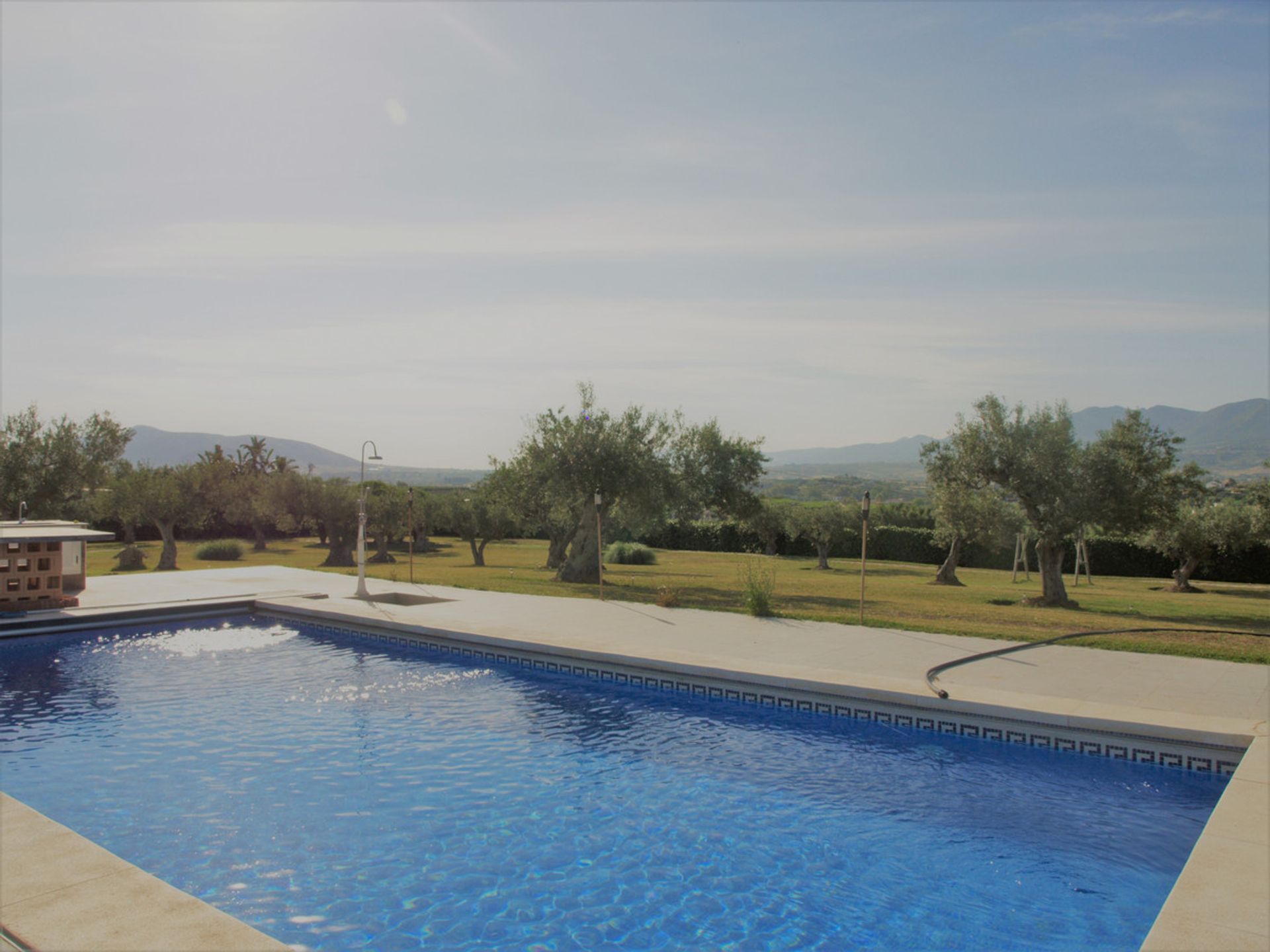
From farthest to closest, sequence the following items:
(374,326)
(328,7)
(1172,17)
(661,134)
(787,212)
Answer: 1. (374,326)
2. (787,212)
3. (661,134)
4. (1172,17)
5. (328,7)

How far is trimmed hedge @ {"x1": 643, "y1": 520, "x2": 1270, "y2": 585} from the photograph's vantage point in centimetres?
2844

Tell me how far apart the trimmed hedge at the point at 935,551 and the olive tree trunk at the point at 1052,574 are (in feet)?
30.1

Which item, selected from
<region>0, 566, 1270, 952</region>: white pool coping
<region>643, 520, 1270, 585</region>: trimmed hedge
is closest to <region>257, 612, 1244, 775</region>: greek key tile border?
<region>0, 566, 1270, 952</region>: white pool coping

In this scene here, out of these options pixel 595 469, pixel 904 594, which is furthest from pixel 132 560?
pixel 904 594

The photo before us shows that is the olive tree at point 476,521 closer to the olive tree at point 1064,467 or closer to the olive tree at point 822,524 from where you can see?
the olive tree at point 822,524

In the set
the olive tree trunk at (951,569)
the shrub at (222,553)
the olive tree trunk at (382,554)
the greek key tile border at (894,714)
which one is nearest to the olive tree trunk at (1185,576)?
the olive tree trunk at (951,569)

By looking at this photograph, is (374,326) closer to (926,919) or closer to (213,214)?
(213,214)

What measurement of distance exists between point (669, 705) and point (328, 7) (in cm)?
941

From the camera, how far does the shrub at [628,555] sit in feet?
95.3

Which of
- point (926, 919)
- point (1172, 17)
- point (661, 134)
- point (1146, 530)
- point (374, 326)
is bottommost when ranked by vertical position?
point (926, 919)

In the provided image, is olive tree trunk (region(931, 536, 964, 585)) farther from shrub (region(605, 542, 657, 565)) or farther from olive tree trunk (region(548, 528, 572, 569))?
olive tree trunk (region(548, 528, 572, 569))

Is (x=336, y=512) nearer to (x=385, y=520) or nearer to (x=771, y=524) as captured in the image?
(x=385, y=520)

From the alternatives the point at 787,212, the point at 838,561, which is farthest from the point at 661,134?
the point at 838,561

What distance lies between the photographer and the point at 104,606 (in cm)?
1401
